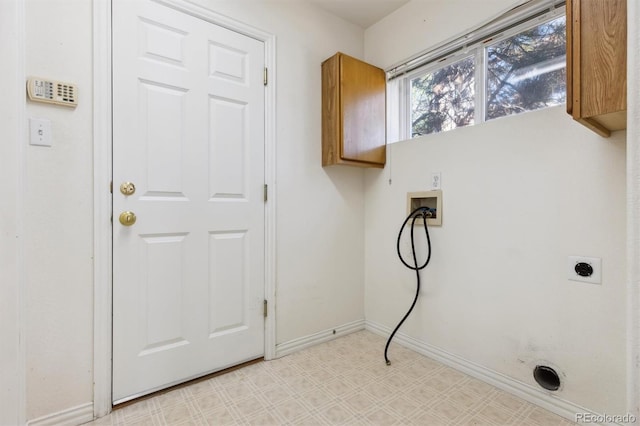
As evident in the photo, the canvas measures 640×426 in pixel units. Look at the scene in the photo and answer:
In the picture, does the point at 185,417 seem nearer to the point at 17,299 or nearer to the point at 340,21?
the point at 17,299

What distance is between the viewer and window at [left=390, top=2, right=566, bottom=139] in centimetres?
154

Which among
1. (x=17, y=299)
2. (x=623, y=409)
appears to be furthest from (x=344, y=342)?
(x=17, y=299)

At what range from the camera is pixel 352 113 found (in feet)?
6.83

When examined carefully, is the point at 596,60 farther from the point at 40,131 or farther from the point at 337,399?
the point at 40,131

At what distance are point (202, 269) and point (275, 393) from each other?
0.77 m

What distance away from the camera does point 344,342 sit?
2.19 meters

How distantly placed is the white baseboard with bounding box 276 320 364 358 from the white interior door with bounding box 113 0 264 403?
0.54 feet

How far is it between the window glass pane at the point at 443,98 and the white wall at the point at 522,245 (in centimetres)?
17

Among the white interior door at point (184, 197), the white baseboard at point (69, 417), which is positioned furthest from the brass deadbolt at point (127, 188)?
the white baseboard at point (69, 417)

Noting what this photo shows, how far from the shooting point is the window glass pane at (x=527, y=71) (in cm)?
151

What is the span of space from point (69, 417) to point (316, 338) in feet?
4.45

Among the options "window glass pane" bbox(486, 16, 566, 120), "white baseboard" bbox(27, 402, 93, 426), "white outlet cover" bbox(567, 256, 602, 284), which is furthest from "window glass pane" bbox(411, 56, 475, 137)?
"white baseboard" bbox(27, 402, 93, 426)

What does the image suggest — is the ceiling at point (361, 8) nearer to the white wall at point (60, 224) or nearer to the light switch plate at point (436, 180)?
the light switch plate at point (436, 180)

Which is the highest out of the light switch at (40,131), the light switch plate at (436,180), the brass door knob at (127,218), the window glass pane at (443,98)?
the window glass pane at (443,98)
